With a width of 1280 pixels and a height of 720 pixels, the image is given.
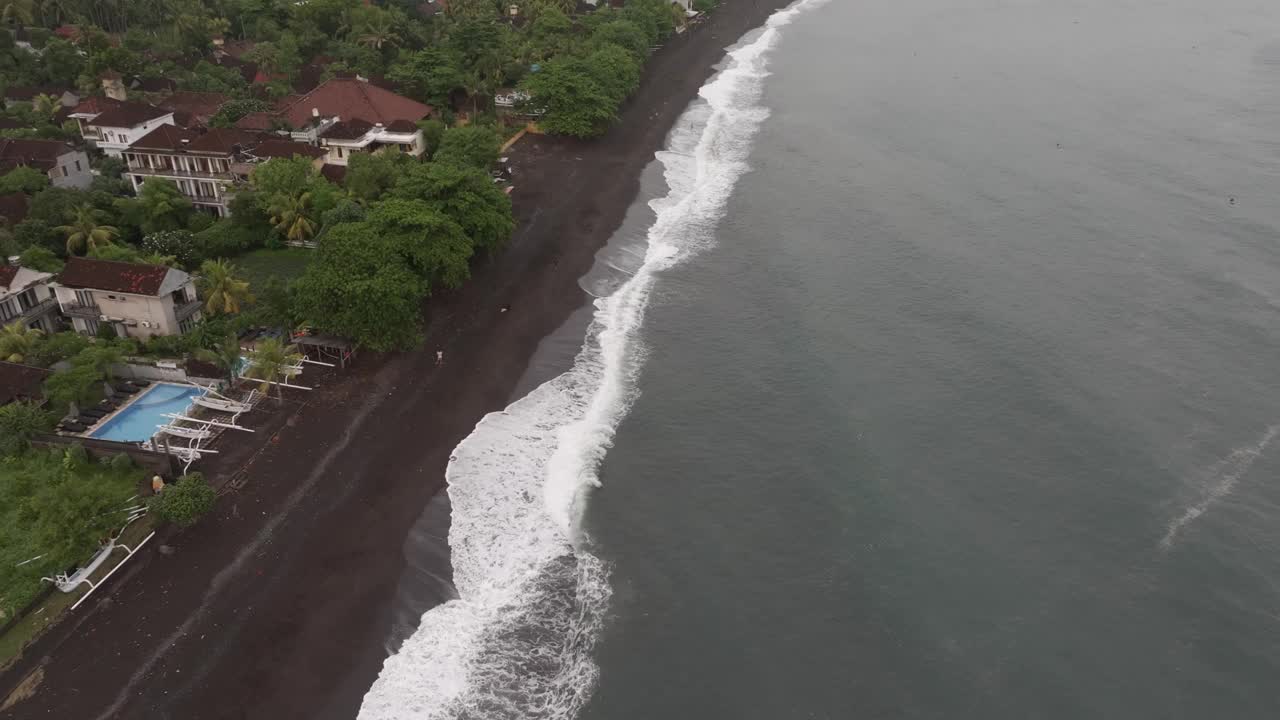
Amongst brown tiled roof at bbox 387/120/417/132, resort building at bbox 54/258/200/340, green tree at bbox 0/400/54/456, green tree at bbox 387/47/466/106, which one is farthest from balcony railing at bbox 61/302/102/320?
green tree at bbox 387/47/466/106

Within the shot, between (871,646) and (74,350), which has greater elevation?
(74,350)

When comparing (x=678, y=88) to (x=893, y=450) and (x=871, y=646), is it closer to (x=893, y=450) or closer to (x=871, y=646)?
(x=893, y=450)

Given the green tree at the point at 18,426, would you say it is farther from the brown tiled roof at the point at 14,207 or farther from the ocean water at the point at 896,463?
the brown tiled roof at the point at 14,207

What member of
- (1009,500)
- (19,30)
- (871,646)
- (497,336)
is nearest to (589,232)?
(497,336)

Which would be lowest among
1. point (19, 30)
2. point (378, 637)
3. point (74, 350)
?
point (378, 637)

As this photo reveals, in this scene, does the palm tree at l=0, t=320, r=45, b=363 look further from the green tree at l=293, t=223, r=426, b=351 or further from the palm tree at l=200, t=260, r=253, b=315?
the green tree at l=293, t=223, r=426, b=351

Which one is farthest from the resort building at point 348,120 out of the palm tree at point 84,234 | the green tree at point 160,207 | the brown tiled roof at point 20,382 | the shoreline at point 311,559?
the brown tiled roof at point 20,382
